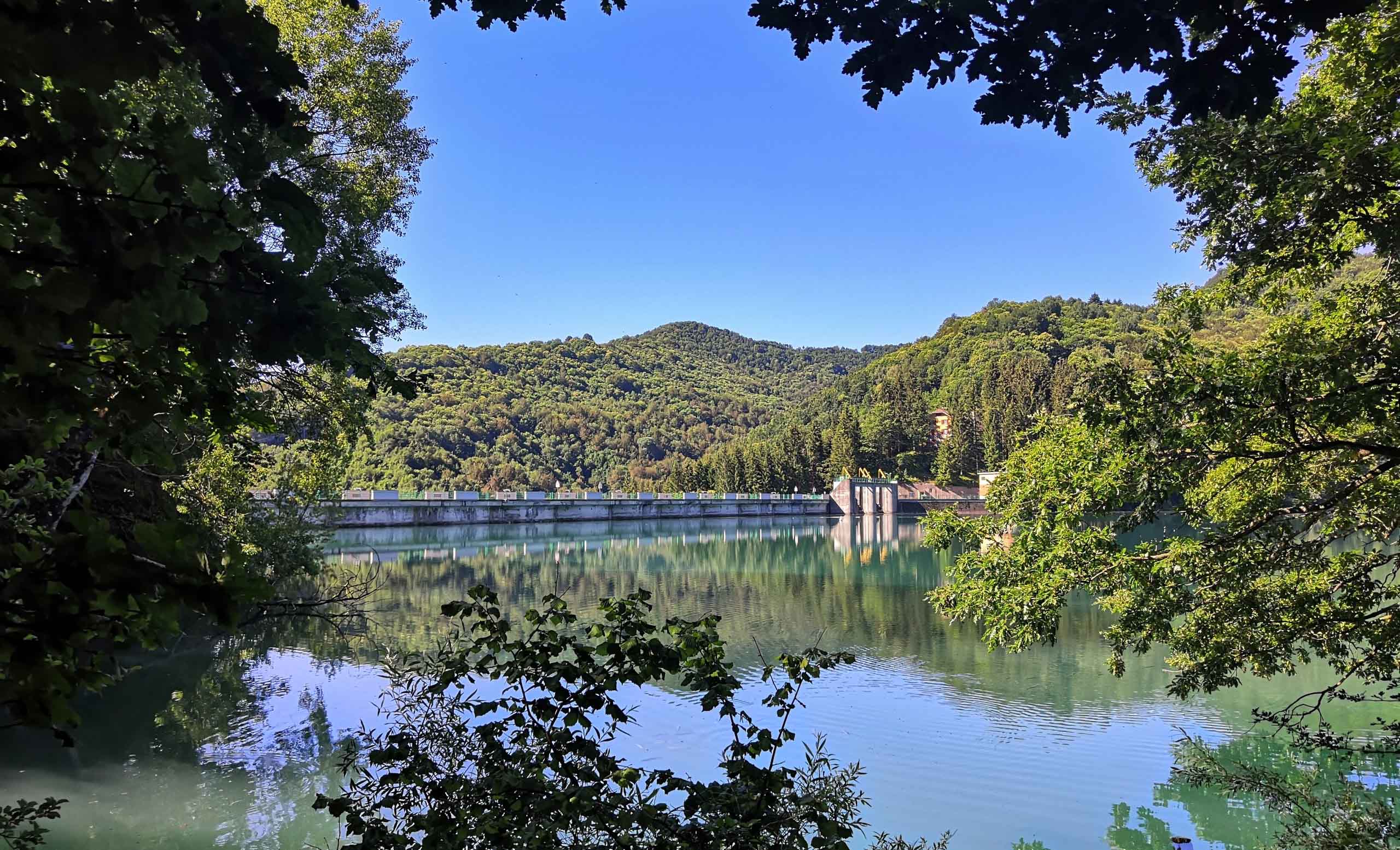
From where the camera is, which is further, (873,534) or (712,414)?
(712,414)

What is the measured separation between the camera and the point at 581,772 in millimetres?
2904

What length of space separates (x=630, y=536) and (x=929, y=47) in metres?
49.0

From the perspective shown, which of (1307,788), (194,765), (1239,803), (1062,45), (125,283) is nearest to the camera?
(125,283)

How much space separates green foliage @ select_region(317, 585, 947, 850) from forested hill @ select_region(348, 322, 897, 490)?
153ft

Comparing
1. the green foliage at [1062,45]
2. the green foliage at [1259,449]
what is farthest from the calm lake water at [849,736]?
the green foliage at [1062,45]

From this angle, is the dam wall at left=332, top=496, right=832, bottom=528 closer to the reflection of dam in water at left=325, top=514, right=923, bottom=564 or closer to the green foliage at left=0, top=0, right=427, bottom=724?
the reflection of dam in water at left=325, top=514, right=923, bottom=564

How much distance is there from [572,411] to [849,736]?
305 feet

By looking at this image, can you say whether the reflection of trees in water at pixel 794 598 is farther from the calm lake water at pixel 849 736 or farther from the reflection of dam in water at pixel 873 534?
the reflection of dam in water at pixel 873 534

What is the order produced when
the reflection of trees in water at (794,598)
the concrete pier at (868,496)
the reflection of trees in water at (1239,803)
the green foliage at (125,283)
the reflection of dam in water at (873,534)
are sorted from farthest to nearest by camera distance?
the concrete pier at (868,496) → the reflection of dam in water at (873,534) → the reflection of trees in water at (794,598) → the reflection of trees in water at (1239,803) → the green foliage at (125,283)

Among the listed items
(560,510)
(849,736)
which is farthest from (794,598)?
(560,510)

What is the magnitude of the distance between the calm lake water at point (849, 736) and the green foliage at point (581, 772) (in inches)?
25.8

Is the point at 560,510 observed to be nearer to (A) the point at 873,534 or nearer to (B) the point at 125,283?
(A) the point at 873,534

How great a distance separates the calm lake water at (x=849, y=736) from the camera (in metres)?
6.55

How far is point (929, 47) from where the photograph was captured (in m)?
2.33
